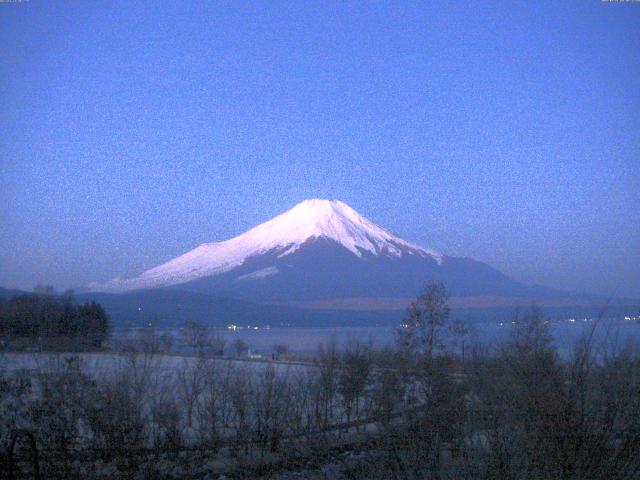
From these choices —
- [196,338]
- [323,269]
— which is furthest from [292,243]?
[196,338]

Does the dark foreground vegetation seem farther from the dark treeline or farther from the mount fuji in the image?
the mount fuji

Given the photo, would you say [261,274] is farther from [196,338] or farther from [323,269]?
[196,338]

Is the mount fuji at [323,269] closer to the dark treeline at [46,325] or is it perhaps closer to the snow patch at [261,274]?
the snow patch at [261,274]

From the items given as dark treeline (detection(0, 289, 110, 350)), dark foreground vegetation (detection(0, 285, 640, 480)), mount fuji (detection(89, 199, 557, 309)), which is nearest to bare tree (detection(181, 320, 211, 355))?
dark foreground vegetation (detection(0, 285, 640, 480))

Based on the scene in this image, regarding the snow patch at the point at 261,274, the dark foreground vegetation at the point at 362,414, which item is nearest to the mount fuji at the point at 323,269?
the snow patch at the point at 261,274

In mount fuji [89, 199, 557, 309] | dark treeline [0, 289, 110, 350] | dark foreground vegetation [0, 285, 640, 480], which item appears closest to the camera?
dark foreground vegetation [0, 285, 640, 480]
